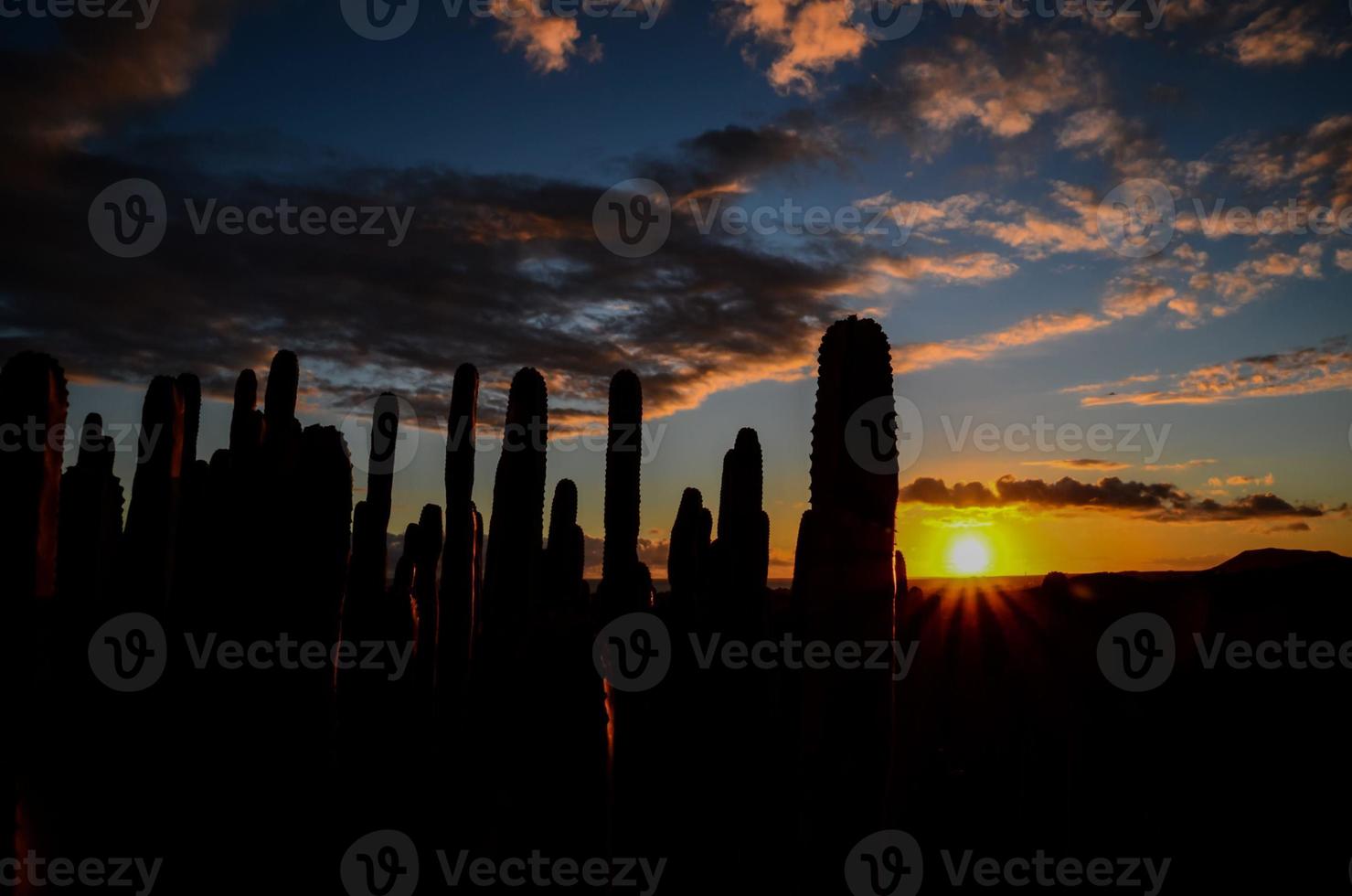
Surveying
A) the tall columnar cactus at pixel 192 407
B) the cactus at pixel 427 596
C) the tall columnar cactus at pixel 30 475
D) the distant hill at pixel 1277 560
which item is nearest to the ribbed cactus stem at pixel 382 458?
the cactus at pixel 427 596

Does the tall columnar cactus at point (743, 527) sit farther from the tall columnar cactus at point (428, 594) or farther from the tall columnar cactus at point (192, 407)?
the tall columnar cactus at point (192, 407)

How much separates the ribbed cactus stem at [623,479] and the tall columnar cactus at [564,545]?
8.23 metres

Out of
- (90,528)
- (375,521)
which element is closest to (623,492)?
(375,521)

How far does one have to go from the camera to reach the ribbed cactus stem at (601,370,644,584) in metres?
10.8

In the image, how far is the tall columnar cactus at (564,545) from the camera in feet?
62.5

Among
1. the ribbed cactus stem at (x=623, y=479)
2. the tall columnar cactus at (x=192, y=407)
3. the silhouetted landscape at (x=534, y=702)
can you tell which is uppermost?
the tall columnar cactus at (x=192, y=407)

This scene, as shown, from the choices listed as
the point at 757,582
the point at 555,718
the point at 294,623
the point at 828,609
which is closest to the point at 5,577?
the point at 294,623

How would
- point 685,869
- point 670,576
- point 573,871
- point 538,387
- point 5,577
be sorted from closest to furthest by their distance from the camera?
point 5,577 < point 573,871 < point 685,869 < point 538,387 < point 670,576

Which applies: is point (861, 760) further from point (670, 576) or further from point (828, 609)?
point (670, 576)

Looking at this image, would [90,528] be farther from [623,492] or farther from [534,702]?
[623,492]

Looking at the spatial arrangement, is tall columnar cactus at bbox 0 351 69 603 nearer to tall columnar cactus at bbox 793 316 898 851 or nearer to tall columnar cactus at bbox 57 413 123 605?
tall columnar cactus at bbox 57 413 123 605

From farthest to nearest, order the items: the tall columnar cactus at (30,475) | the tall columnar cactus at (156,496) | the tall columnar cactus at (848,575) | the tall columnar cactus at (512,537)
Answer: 1. the tall columnar cactus at (512,537)
2. the tall columnar cactus at (156,496)
3. the tall columnar cactus at (848,575)
4. the tall columnar cactus at (30,475)

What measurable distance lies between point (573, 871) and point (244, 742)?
9.20ft

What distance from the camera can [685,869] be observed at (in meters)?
7.65
